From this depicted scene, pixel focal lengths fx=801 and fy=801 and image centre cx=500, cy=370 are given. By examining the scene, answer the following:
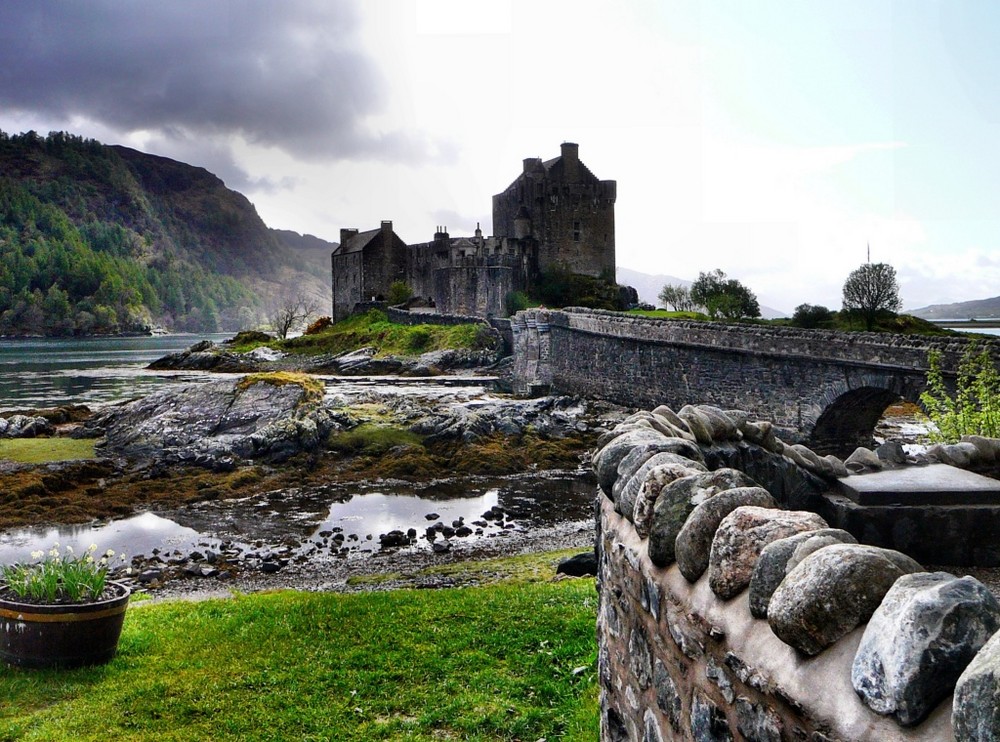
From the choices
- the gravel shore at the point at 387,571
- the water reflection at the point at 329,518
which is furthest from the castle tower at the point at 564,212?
the gravel shore at the point at 387,571

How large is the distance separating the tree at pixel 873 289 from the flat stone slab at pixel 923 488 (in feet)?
149

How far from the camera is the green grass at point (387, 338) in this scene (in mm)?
58125

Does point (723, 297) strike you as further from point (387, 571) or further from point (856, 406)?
point (387, 571)

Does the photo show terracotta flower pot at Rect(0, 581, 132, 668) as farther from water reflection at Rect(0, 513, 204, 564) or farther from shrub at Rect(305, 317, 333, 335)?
shrub at Rect(305, 317, 333, 335)

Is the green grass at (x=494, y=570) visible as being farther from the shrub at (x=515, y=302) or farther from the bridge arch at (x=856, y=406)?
the shrub at (x=515, y=302)

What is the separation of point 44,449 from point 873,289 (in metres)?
45.1

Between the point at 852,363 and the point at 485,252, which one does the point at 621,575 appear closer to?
the point at 852,363

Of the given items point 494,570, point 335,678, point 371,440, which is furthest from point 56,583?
point 371,440

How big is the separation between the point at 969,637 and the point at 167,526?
2035 centimetres

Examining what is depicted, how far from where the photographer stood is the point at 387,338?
66.2 meters

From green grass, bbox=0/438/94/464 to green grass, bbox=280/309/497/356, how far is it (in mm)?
30277

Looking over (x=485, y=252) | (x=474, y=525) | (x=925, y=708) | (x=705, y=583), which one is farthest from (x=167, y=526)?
(x=485, y=252)

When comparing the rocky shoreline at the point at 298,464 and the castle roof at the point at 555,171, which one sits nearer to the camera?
the rocky shoreline at the point at 298,464

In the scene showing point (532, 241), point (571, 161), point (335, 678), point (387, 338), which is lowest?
point (335, 678)
